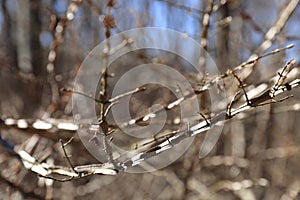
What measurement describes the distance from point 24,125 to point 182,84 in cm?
68

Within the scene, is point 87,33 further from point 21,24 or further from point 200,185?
point 200,185

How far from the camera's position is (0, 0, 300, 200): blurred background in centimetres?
237

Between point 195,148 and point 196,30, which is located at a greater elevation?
point 196,30

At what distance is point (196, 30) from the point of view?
110 inches

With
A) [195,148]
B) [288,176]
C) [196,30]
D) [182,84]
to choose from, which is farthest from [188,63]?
[288,176]

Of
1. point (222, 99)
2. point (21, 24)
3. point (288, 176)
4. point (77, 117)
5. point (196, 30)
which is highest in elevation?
point (21, 24)

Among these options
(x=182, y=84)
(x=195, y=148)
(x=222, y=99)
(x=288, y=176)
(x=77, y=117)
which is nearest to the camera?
(x=222, y=99)

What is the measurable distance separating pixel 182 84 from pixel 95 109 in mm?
391

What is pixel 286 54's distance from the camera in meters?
1.86

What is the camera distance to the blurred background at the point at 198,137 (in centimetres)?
237

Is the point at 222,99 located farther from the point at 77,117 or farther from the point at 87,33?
the point at 87,33

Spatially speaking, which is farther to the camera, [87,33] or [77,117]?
[87,33]

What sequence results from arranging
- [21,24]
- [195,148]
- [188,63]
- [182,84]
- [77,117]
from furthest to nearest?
[21,24] < [188,63] < [195,148] < [182,84] < [77,117]

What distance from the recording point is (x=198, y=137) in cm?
245
